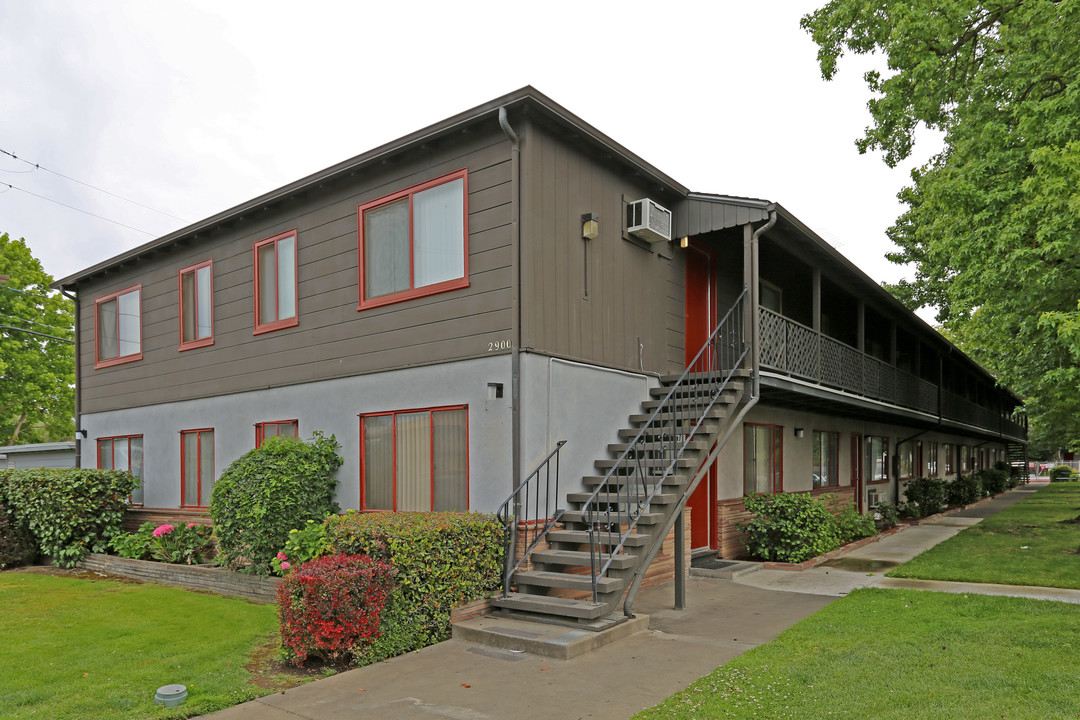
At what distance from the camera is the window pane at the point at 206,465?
41.6ft

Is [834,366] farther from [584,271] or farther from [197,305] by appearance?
[197,305]

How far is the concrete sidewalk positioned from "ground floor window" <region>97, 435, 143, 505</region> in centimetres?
949

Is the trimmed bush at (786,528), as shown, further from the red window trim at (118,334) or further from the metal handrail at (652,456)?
the red window trim at (118,334)

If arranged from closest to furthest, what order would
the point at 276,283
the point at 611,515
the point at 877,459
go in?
the point at 611,515, the point at 276,283, the point at 877,459

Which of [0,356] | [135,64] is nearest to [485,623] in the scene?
[135,64]

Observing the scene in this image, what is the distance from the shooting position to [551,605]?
729cm

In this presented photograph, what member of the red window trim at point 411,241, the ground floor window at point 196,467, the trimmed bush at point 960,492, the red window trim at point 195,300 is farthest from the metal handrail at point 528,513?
the trimmed bush at point 960,492

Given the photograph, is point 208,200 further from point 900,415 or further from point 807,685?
point 807,685

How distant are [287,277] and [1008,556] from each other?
497 inches

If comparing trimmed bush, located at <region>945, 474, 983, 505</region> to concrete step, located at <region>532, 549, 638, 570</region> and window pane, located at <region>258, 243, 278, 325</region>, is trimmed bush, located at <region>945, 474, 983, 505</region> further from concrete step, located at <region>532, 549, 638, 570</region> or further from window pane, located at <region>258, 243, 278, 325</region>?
window pane, located at <region>258, 243, 278, 325</region>

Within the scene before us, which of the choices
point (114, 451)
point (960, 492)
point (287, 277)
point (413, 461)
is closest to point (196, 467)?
point (114, 451)

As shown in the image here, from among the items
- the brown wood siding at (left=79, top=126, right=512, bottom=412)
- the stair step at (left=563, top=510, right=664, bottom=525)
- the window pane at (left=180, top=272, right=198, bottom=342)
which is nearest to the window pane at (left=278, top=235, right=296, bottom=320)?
the brown wood siding at (left=79, top=126, right=512, bottom=412)

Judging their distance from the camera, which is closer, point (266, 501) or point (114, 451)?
point (266, 501)

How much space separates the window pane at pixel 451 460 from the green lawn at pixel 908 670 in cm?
367
